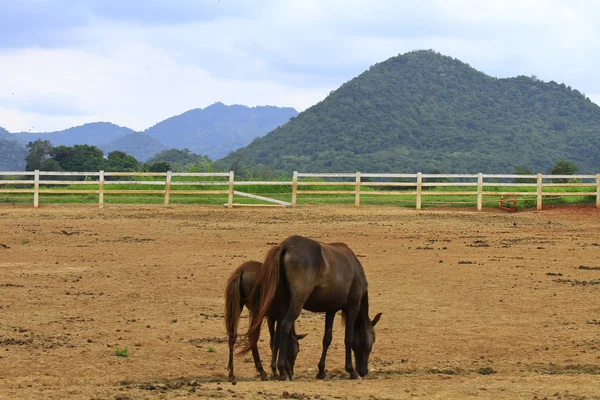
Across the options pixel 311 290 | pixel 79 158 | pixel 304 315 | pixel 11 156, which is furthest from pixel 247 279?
pixel 11 156

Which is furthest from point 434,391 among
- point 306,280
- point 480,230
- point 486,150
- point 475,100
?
point 475,100

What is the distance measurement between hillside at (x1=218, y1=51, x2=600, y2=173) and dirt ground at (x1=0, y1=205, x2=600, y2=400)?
6375 cm

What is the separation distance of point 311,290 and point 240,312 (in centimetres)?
82

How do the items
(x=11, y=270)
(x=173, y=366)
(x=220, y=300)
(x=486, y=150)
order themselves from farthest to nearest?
(x=486, y=150) → (x=11, y=270) → (x=220, y=300) → (x=173, y=366)

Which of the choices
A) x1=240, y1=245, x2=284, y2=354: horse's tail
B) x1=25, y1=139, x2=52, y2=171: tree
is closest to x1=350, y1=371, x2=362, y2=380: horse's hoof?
x1=240, y1=245, x2=284, y2=354: horse's tail

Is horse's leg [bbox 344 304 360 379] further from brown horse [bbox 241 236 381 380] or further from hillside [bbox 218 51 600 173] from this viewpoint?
hillside [bbox 218 51 600 173]

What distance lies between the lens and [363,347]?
29.7 feet

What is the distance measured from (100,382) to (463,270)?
33.7ft

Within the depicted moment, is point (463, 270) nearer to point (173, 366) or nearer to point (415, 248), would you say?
point (415, 248)

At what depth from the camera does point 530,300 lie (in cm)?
1368

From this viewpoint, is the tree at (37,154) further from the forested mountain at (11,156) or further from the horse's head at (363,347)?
the forested mountain at (11,156)

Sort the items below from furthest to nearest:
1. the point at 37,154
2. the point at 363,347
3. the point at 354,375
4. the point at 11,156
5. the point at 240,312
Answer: the point at 11,156, the point at 37,154, the point at 363,347, the point at 240,312, the point at 354,375

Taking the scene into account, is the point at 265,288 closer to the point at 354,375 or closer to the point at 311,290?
Result: the point at 311,290

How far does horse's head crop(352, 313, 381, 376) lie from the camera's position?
9.00m
